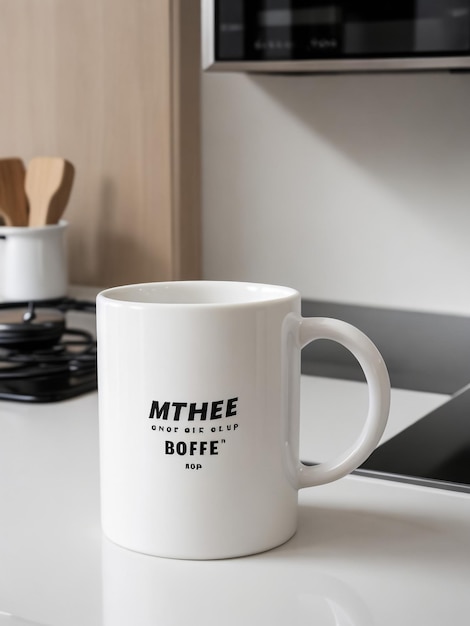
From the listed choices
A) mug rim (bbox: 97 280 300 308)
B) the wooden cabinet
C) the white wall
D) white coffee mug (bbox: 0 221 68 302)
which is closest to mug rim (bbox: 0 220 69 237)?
white coffee mug (bbox: 0 221 68 302)

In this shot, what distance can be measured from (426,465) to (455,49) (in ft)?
1.45

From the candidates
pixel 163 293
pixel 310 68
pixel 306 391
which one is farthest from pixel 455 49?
pixel 163 293

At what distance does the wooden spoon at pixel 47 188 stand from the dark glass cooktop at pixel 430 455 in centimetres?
63

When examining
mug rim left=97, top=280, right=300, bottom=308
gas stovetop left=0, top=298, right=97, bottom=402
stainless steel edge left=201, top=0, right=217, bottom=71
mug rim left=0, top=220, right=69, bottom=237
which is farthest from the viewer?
mug rim left=0, top=220, right=69, bottom=237

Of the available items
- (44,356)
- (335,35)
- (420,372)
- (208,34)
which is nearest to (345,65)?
(335,35)

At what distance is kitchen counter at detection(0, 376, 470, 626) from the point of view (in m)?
0.48

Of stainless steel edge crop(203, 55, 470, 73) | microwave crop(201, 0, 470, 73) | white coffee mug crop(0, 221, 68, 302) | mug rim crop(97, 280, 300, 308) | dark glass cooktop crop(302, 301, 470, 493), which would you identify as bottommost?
dark glass cooktop crop(302, 301, 470, 493)

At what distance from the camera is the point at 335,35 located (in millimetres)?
978

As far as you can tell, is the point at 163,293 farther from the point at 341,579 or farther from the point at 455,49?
the point at 455,49

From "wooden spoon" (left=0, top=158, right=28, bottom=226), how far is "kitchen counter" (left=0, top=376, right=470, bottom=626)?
0.62 metres

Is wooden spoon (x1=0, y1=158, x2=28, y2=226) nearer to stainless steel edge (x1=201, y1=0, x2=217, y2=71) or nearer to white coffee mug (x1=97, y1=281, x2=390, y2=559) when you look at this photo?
stainless steel edge (x1=201, y1=0, x2=217, y2=71)

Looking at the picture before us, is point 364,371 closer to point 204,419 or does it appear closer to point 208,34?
point 204,419

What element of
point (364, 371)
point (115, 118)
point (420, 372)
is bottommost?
point (420, 372)

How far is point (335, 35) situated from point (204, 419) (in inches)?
23.1
